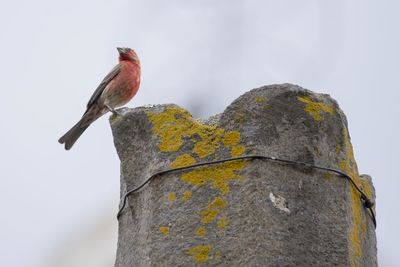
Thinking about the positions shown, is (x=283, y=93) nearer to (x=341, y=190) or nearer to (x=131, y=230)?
(x=341, y=190)

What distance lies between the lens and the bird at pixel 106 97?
8.27 meters

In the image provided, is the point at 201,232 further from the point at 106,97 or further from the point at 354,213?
the point at 106,97

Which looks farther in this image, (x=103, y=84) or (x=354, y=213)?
(x=103, y=84)

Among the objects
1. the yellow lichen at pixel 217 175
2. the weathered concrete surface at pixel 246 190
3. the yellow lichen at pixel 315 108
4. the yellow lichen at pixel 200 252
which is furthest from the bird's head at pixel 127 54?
the yellow lichen at pixel 200 252

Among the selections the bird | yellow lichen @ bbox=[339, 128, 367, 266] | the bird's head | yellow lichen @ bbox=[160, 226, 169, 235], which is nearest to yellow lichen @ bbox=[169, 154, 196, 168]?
yellow lichen @ bbox=[160, 226, 169, 235]

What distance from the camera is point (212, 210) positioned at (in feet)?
10.0

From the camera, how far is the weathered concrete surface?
117 inches

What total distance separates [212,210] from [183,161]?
29 centimetres

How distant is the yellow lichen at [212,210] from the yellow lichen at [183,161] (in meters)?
0.23

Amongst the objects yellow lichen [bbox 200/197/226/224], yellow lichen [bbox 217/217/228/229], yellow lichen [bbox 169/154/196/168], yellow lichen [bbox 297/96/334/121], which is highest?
yellow lichen [bbox 297/96/334/121]

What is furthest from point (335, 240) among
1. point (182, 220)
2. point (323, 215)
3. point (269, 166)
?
point (182, 220)

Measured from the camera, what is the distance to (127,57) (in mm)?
9109

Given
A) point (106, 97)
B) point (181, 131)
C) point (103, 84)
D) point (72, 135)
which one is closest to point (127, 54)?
point (103, 84)

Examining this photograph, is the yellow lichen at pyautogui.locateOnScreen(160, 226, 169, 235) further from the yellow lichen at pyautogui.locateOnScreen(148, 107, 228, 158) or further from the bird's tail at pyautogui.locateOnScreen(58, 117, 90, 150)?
the bird's tail at pyautogui.locateOnScreen(58, 117, 90, 150)
